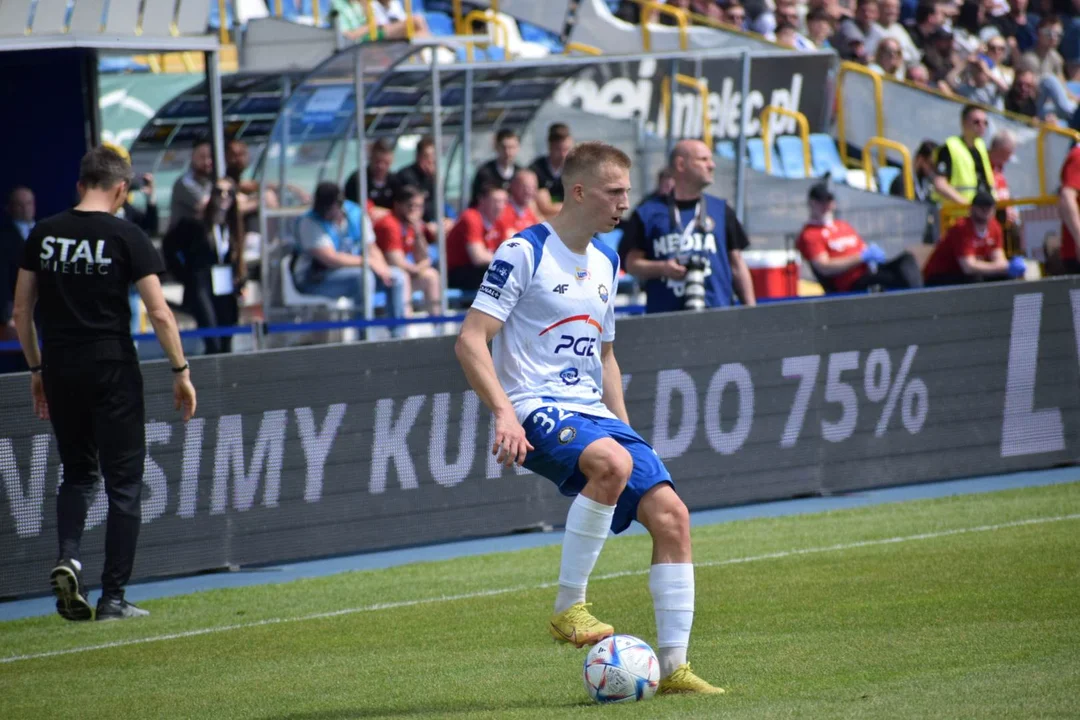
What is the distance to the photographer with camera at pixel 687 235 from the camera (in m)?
11.5

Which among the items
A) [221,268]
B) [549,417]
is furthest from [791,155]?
[549,417]

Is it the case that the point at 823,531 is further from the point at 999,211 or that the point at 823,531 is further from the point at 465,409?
the point at 999,211

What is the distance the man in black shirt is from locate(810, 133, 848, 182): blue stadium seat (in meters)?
14.8

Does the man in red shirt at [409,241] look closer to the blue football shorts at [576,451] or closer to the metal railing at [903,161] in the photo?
the metal railing at [903,161]

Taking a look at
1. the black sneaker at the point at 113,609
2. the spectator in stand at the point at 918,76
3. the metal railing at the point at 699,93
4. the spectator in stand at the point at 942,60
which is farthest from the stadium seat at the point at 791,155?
the black sneaker at the point at 113,609

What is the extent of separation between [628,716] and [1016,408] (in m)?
8.51

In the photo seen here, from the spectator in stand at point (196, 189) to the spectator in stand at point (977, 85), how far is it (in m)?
14.3

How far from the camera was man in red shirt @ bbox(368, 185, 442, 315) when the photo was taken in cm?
1585

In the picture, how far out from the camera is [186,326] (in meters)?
15.1

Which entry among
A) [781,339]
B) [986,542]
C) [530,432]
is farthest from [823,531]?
[530,432]

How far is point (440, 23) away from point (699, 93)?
611cm

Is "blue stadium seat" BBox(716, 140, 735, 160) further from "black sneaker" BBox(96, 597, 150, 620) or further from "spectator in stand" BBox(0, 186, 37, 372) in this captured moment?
"black sneaker" BBox(96, 597, 150, 620)

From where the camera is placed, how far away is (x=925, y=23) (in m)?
27.2

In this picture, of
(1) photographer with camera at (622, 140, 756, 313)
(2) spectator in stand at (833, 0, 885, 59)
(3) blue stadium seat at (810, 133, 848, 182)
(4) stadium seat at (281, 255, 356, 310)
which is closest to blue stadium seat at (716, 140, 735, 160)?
(3) blue stadium seat at (810, 133, 848, 182)
